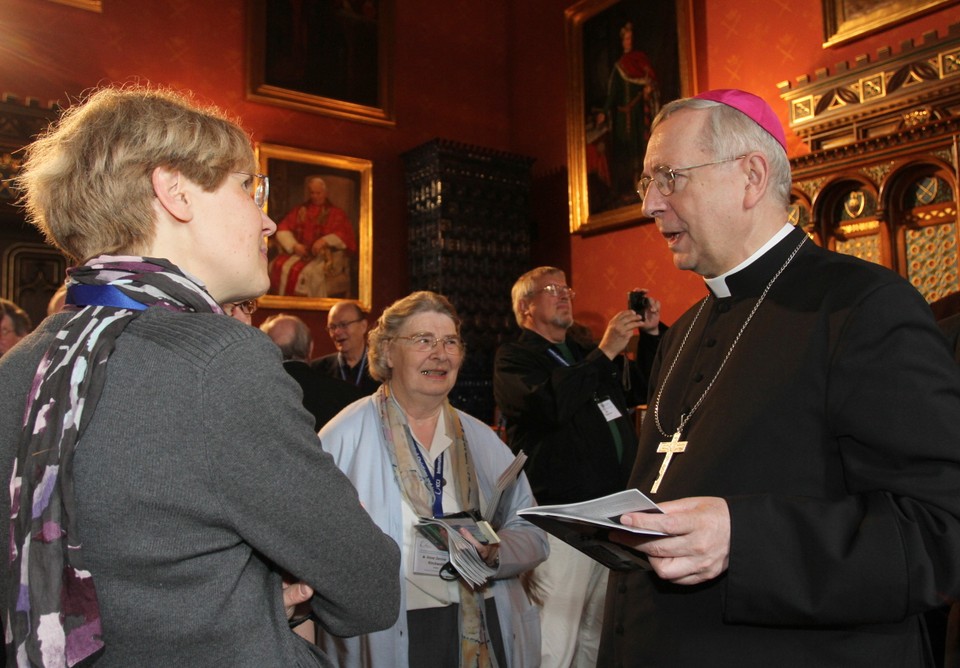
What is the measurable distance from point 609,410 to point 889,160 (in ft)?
10.8

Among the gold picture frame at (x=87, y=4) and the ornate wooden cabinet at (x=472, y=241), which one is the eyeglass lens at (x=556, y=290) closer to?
the ornate wooden cabinet at (x=472, y=241)

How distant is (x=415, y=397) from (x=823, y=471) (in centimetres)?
226

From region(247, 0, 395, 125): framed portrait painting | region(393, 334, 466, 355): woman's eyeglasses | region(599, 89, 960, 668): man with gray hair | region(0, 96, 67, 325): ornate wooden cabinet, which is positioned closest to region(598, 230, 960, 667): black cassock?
region(599, 89, 960, 668): man with gray hair

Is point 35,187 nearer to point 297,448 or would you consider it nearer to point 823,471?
point 297,448

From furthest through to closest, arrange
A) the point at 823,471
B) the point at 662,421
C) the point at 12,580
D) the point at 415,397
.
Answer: the point at 415,397, the point at 662,421, the point at 823,471, the point at 12,580

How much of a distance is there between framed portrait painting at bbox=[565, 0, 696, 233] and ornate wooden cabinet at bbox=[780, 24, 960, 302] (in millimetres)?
1907

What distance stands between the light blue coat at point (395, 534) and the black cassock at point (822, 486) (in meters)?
1.24

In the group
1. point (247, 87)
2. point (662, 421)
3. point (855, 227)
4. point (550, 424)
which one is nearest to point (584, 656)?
point (550, 424)

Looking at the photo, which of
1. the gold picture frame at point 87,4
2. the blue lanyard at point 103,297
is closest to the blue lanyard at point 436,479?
the blue lanyard at point 103,297

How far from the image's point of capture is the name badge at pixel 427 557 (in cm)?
311

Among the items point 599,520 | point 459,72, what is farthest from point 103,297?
point 459,72

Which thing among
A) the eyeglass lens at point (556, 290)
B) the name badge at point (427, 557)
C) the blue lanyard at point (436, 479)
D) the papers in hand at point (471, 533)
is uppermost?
the eyeglass lens at point (556, 290)

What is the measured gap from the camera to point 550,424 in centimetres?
476

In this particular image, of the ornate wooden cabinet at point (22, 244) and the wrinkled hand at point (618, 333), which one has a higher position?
the ornate wooden cabinet at point (22, 244)
